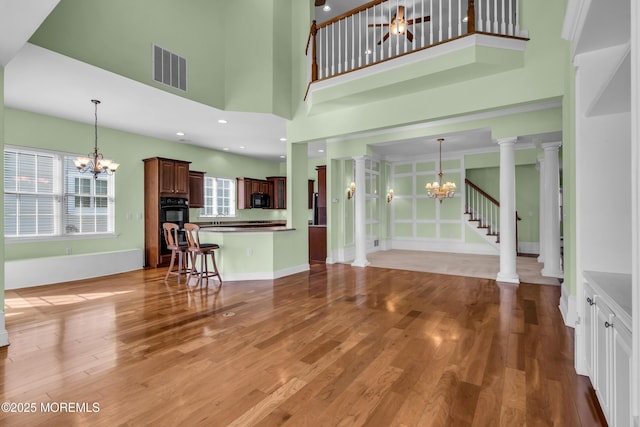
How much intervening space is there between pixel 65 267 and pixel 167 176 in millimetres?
2605

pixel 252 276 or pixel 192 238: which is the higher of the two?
pixel 192 238

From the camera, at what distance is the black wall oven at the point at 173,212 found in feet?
23.0

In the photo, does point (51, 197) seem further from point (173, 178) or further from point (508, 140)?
point (508, 140)

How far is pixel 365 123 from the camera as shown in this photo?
5078 millimetres

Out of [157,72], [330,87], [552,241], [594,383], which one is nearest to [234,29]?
[157,72]

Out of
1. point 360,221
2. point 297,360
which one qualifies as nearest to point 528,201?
point 360,221

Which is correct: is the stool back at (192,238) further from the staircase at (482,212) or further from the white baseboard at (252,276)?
the staircase at (482,212)

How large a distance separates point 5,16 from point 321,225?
625 centimetres

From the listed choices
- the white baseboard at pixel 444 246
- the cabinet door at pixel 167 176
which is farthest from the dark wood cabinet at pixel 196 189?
the white baseboard at pixel 444 246

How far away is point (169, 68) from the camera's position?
4.67 m

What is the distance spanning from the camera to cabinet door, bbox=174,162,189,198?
7305 mm

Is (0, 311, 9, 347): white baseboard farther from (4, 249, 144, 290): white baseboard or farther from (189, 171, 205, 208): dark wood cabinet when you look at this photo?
(189, 171, 205, 208): dark wood cabinet

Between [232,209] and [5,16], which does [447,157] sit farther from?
[5,16]

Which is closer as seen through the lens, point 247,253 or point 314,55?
point 314,55
